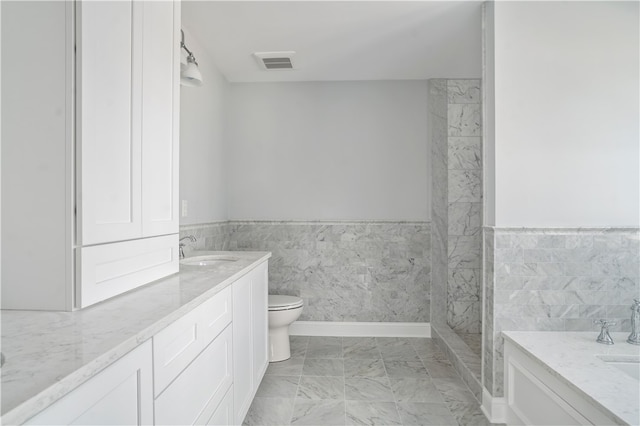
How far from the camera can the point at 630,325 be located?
82.3 inches

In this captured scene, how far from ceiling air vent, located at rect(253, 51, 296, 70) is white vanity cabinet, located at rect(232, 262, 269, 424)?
1651 mm

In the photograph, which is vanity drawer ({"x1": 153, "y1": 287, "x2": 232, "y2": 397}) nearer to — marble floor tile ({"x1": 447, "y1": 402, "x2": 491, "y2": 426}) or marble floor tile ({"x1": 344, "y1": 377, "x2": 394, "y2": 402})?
marble floor tile ({"x1": 344, "y1": 377, "x2": 394, "y2": 402})

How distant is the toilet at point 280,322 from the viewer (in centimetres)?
283

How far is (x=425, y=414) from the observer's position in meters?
2.18

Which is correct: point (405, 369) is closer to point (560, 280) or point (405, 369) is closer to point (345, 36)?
point (560, 280)

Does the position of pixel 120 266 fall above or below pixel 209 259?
above

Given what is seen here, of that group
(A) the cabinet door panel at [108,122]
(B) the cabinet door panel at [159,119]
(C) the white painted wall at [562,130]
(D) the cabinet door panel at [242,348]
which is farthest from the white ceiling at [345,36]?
(D) the cabinet door panel at [242,348]

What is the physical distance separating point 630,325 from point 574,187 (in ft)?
2.76

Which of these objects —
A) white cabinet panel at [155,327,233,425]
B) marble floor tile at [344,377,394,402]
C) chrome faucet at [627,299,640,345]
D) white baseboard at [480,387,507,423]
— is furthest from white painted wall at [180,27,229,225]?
chrome faucet at [627,299,640,345]

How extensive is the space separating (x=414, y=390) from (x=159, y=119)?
7.33ft

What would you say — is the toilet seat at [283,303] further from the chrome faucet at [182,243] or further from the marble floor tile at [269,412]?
the chrome faucet at [182,243]

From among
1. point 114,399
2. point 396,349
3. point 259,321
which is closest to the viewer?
point 114,399

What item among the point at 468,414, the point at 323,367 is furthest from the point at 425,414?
the point at 323,367

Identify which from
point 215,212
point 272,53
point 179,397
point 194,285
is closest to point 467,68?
point 272,53
